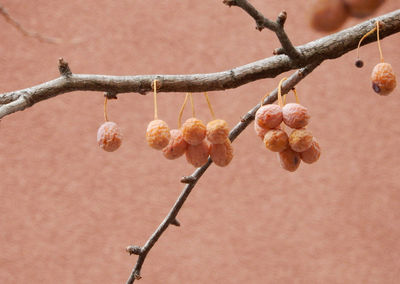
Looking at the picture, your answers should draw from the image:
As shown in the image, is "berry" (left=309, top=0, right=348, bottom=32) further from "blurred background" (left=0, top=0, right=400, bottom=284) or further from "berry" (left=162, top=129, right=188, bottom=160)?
"blurred background" (left=0, top=0, right=400, bottom=284)

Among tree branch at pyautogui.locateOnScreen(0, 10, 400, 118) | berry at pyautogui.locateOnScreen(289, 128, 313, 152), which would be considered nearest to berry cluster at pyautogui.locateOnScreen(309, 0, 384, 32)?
tree branch at pyautogui.locateOnScreen(0, 10, 400, 118)

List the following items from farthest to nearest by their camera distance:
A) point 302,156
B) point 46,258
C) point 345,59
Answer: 1. point 345,59
2. point 46,258
3. point 302,156

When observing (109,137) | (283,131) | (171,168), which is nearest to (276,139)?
(283,131)

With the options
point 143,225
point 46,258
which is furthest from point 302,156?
point 46,258

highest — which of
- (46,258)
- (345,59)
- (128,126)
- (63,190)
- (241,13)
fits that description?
(241,13)

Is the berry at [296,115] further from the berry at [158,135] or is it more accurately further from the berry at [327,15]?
the berry at [327,15]

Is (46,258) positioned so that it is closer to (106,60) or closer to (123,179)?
(123,179)

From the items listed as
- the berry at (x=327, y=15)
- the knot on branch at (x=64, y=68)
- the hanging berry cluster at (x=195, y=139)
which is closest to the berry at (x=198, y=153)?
the hanging berry cluster at (x=195, y=139)
